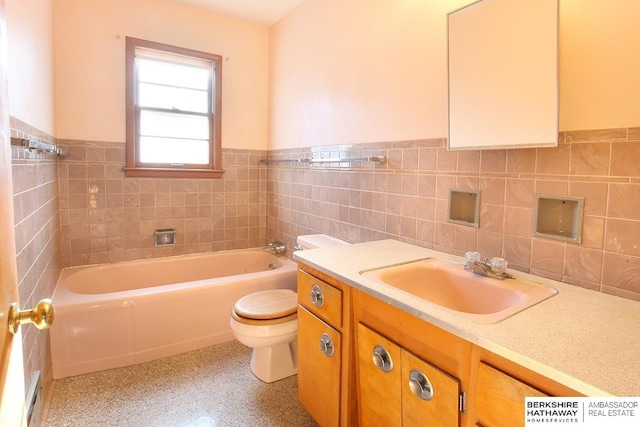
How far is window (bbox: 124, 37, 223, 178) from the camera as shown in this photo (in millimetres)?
2830

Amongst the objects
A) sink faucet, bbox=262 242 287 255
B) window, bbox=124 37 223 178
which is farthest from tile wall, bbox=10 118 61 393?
sink faucet, bbox=262 242 287 255

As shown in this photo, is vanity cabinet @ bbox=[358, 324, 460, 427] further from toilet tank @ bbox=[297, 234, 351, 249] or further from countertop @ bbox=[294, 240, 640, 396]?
toilet tank @ bbox=[297, 234, 351, 249]

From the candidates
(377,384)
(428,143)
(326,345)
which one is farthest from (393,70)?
(377,384)

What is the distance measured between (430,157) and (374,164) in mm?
426

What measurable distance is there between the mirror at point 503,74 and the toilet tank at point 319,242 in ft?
3.50

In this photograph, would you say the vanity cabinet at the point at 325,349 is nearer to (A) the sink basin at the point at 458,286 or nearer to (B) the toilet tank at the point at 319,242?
(A) the sink basin at the point at 458,286

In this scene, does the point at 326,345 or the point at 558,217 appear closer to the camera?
the point at 558,217

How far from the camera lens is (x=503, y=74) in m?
1.30

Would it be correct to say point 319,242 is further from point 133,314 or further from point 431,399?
point 431,399

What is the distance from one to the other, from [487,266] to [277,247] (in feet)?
6.90

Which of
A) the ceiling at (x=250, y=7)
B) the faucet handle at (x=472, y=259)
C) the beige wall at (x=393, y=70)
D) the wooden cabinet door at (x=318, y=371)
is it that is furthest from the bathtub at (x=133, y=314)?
the ceiling at (x=250, y=7)

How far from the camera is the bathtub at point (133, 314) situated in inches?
79.1

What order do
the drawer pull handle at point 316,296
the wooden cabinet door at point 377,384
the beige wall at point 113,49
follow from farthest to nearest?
the beige wall at point 113,49
the drawer pull handle at point 316,296
the wooden cabinet door at point 377,384

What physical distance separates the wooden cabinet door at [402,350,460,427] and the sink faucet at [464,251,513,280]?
0.50m
